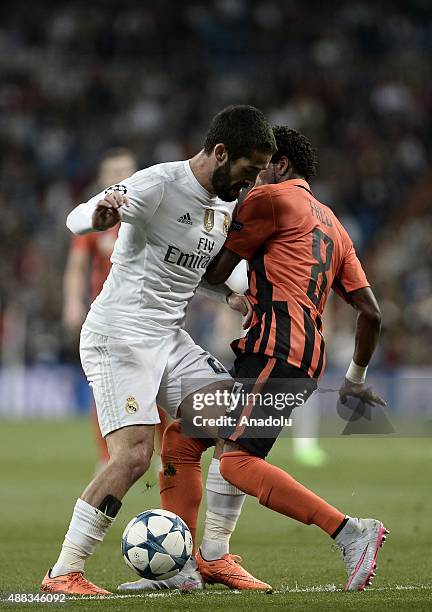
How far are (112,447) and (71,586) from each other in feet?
2.09

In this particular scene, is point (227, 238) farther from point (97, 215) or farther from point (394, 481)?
point (394, 481)

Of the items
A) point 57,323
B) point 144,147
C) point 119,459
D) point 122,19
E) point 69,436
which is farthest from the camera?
point 122,19

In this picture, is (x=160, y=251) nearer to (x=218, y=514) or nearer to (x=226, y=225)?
(x=226, y=225)

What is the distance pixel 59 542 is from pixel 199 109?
1774 centimetres

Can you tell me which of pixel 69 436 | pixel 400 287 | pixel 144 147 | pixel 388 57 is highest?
pixel 388 57

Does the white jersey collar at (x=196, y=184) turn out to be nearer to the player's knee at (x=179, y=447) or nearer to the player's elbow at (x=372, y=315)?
the player's elbow at (x=372, y=315)

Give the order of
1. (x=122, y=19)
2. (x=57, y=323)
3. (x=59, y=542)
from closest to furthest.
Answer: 1. (x=59, y=542)
2. (x=57, y=323)
3. (x=122, y=19)

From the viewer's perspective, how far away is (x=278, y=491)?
5469 millimetres

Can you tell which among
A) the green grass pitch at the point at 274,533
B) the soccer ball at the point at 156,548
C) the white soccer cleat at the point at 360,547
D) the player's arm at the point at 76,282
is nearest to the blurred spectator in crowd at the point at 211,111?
the green grass pitch at the point at 274,533

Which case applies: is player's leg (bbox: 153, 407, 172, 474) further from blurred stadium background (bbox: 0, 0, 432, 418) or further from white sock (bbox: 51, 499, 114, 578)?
blurred stadium background (bbox: 0, 0, 432, 418)

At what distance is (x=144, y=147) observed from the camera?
23859mm

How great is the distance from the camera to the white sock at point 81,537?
5.55m

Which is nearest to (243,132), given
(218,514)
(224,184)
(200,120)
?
(224,184)

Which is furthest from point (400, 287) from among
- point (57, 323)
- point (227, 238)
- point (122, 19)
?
point (227, 238)
